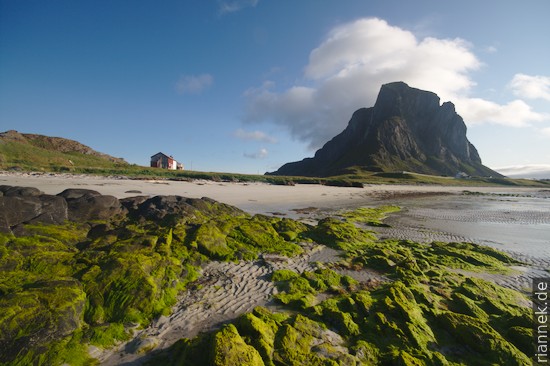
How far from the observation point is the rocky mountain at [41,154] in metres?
47.3

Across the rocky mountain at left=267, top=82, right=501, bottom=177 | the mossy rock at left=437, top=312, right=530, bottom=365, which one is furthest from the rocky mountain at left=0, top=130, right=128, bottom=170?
the rocky mountain at left=267, top=82, right=501, bottom=177

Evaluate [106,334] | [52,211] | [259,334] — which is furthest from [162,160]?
[259,334]

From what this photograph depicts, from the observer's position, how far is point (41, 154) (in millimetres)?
57875

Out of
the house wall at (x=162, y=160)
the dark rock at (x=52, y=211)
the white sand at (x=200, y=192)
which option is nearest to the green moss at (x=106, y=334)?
the dark rock at (x=52, y=211)

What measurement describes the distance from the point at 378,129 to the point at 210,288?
646 ft

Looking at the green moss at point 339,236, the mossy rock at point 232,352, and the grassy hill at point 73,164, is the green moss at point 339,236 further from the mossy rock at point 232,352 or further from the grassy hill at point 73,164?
the grassy hill at point 73,164

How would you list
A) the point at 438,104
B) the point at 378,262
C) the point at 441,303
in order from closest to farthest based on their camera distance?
the point at 441,303
the point at 378,262
the point at 438,104

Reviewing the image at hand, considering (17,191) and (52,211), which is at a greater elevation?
(17,191)

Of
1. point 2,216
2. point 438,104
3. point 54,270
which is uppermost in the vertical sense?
point 438,104

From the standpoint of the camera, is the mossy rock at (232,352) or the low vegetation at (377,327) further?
the low vegetation at (377,327)

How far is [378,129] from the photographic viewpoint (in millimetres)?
182125

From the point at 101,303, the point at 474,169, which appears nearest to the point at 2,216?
the point at 101,303

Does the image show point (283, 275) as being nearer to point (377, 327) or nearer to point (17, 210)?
point (377, 327)

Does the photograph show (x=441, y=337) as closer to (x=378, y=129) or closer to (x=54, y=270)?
(x=54, y=270)
